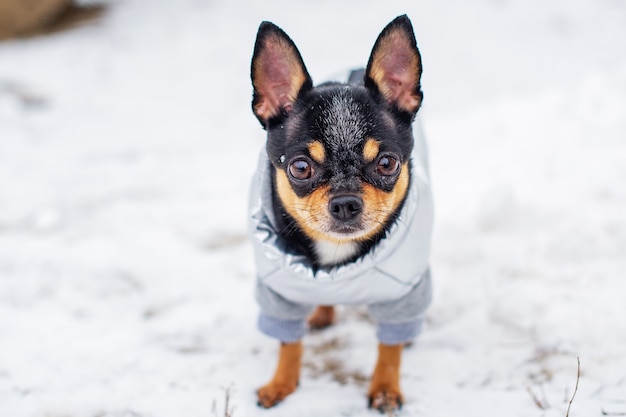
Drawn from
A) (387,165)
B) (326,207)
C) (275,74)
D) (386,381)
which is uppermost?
(275,74)

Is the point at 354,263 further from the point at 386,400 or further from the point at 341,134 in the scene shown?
the point at 386,400

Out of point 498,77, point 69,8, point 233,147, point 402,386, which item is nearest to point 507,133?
point 498,77

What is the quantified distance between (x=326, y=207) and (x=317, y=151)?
210 mm

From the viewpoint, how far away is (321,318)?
3143 millimetres

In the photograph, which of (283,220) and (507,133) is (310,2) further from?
(283,220)

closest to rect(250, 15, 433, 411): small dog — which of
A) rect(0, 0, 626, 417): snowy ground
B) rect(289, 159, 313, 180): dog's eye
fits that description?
rect(289, 159, 313, 180): dog's eye

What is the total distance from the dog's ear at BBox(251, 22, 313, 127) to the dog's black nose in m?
0.49

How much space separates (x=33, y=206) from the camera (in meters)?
4.16

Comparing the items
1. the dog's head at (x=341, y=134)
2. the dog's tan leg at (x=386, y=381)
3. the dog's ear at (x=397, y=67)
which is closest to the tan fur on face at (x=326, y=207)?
the dog's head at (x=341, y=134)

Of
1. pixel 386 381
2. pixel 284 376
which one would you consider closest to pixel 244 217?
pixel 284 376

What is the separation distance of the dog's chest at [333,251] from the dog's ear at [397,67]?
1.98ft

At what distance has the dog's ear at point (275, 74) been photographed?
2287 millimetres

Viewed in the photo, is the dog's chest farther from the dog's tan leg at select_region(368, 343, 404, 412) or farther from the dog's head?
the dog's tan leg at select_region(368, 343, 404, 412)

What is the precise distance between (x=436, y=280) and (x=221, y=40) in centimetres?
427
